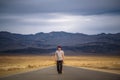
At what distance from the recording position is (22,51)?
19100cm

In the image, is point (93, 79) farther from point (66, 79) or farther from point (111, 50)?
point (111, 50)

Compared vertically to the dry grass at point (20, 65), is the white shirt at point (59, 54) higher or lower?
higher

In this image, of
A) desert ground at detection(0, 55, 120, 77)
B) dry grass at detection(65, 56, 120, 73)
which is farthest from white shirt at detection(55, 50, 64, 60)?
dry grass at detection(65, 56, 120, 73)

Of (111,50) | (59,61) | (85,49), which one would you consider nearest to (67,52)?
(85,49)

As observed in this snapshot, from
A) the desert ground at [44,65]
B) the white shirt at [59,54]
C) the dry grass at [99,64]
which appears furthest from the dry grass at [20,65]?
the dry grass at [99,64]

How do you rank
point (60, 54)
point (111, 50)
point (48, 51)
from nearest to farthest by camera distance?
point (60, 54)
point (111, 50)
point (48, 51)

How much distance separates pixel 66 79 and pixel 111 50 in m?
168

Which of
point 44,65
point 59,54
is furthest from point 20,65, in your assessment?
point 59,54

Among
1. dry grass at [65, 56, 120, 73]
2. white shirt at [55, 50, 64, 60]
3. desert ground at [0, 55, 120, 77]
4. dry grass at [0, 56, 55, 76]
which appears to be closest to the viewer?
white shirt at [55, 50, 64, 60]

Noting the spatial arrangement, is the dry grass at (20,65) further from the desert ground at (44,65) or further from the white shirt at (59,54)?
the white shirt at (59,54)

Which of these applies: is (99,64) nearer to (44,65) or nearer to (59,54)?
(44,65)

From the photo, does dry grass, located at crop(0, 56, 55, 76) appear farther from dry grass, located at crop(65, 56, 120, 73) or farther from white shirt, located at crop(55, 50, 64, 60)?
dry grass, located at crop(65, 56, 120, 73)

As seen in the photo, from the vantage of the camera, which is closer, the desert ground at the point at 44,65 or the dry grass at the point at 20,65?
the dry grass at the point at 20,65

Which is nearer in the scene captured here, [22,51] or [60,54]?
[60,54]
